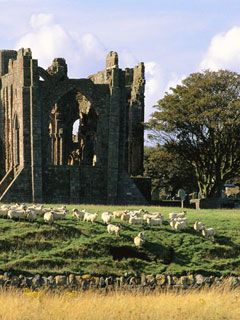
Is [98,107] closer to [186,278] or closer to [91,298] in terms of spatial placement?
[186,278]

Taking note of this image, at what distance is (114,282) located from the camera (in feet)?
99.6

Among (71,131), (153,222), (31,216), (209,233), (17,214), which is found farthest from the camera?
(71,131)

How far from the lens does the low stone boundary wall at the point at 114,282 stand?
2939cm

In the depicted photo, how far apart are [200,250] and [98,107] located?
3170 centimetres

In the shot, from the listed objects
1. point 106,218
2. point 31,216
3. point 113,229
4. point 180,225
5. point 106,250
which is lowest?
point 106,250

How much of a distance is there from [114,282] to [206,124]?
42175 millimetres

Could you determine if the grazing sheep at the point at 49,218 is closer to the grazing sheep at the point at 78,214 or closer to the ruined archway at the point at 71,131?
the grazing sheep at the point at 78,214

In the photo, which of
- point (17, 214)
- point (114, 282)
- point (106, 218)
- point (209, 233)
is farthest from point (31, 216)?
point (209, 233)

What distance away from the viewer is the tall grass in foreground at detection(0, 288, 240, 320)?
20.2 meters

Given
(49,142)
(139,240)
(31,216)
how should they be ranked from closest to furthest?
(139,240) → (31,216) → (49,142)

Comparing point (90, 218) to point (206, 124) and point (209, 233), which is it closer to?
point (209, 233)

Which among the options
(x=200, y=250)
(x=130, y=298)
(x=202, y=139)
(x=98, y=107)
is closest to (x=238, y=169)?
(x=202, y=139)

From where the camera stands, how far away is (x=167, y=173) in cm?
8188

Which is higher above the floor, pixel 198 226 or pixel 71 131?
pixel 71 131
